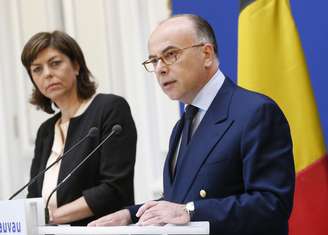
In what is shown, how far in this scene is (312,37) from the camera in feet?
9.63

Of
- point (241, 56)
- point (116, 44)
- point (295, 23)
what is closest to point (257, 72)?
point (241, 56)

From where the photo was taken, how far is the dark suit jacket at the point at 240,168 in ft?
5.99

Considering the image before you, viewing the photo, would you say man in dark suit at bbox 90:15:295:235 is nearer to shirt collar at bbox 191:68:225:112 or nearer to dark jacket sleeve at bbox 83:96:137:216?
shirt collar at bbox 191:68:225:112

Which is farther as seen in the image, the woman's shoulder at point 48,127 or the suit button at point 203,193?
the woman's shoulder at point 48,127

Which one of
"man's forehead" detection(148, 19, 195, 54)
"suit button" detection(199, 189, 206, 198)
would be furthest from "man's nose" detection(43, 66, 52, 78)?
"suit button" detection(199, 189, 206, 198)

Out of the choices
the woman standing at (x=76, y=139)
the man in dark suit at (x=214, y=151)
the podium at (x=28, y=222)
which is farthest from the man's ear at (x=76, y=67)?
the podium at (x=28, y=222)

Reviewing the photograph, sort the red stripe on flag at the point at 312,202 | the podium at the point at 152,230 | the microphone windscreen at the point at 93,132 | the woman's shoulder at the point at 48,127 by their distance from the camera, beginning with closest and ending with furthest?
the podium at the point at 152,230
the microphone windscreen at the point at 93,132
the red stripe on flag at the point at 312,202
the woman's shoulder at the point at 48,127

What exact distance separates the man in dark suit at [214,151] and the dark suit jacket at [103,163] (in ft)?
1.82

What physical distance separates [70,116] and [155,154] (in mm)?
1243

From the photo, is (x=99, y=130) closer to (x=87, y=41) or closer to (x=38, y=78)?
(x=38, y=78)

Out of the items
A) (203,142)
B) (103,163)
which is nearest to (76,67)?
(103,163)

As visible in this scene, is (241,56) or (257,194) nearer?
(257,194)

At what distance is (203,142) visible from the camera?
2010 mm

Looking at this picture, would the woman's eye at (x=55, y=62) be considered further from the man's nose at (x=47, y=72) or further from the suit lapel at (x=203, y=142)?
the suit lapel at (x=203, y=142)
